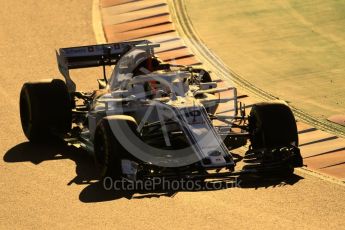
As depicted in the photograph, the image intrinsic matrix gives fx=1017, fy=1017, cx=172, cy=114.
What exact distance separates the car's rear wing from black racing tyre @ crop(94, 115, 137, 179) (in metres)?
3.43

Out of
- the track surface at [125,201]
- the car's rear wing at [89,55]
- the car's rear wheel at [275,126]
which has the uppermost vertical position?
the car's rear wing at [89,55]

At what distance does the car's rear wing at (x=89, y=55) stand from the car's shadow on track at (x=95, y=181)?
68.2 inches

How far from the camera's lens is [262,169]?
16.0 metres

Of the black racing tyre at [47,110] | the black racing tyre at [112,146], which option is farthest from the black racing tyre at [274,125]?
the black racing tyre at [47,110]

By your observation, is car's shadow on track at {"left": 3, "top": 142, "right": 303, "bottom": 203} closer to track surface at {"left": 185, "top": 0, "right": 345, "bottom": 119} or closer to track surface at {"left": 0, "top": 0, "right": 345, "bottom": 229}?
track surface at {"left": 0, "top": 0, "right": 345, "bottom": 229}

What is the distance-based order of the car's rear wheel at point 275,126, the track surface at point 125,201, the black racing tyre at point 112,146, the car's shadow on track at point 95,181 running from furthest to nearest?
the car's rear wheel at point 275,126, the black racing tyre at point 112,146, the car's shadow on track at point 95,181, the track surface at point 125,201

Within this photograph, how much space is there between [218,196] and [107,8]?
14.6m

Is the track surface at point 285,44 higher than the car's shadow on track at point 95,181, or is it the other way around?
the track surface at point 285,44

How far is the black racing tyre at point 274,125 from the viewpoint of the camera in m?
16.9

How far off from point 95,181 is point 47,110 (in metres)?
2.65

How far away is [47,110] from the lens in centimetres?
1848

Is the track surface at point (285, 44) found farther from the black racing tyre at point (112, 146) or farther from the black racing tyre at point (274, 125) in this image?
the black racing tyre at point (112, 146)

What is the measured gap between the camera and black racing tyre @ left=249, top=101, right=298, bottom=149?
16859 mm

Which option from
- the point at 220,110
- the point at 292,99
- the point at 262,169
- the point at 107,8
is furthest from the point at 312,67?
the point at 262,169
